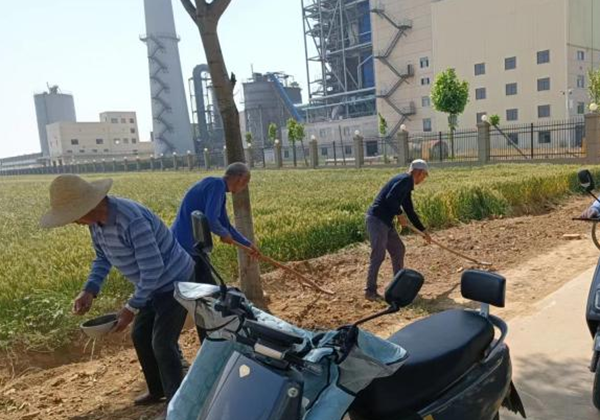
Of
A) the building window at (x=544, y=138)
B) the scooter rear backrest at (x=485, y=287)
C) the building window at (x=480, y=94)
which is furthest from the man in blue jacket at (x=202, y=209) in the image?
the building window at (x=480, y=94)

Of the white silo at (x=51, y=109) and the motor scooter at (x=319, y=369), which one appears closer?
the motor scooter at (x=319, y=369)

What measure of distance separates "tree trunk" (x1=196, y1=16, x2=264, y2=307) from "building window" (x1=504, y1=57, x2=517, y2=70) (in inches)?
1934

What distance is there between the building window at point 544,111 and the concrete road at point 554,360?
1816 inches

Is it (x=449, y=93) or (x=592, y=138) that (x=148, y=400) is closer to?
(x=592, y=138)

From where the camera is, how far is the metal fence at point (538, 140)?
28934 millimetres

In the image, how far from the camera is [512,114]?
49.2m

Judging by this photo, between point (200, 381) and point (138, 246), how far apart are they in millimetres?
1327

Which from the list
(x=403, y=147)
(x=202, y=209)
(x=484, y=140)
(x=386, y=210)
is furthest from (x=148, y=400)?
(x=403, y=147)

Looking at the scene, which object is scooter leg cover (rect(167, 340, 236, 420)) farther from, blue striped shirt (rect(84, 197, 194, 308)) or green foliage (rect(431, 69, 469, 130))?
green foliage (rect(431, 69, 469, 130))

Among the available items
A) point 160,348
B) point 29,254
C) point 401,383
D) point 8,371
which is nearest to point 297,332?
point 401,383

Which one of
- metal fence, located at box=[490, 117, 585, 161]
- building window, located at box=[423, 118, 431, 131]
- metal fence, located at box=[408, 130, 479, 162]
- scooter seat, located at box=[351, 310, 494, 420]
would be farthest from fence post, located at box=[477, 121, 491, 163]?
building window, located at box=[423, 118, 431, 131]

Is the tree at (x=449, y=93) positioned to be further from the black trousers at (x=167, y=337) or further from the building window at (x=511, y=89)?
the black trousers at (x=167, y=337)

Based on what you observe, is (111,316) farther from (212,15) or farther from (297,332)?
(212,15)

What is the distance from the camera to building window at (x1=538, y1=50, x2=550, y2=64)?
45.8m
